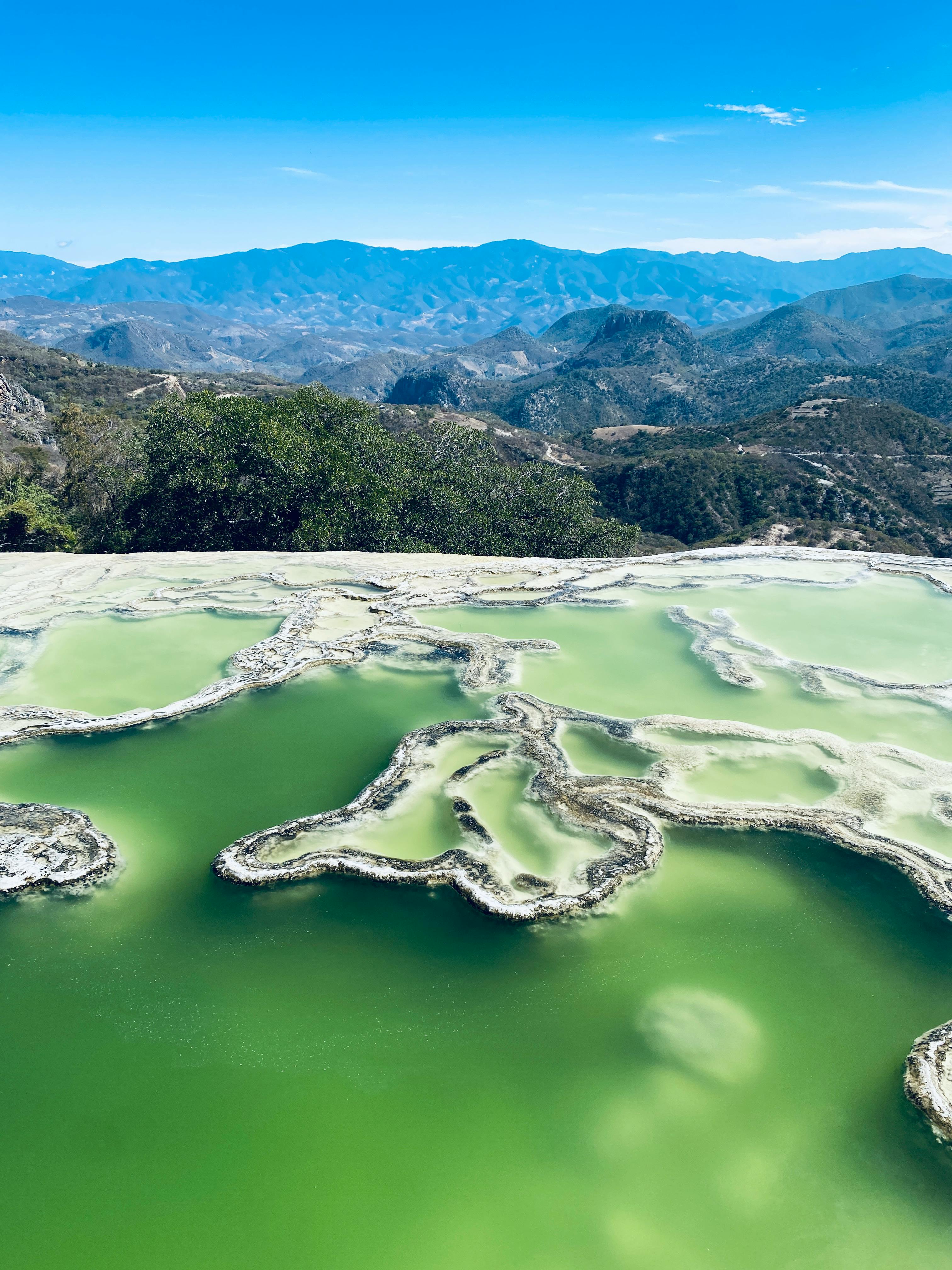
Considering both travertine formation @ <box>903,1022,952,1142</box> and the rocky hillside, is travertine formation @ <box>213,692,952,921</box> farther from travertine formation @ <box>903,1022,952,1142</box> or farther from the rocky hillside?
the rocky hillside

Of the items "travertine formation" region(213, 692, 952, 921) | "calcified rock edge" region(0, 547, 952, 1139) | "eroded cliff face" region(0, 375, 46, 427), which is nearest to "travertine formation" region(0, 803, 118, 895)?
"calcified rock edge" region(0, 547, 952, 1139)

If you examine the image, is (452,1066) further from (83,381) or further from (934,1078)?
(83,381)

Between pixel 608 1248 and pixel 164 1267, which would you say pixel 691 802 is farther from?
pixel 164 1267

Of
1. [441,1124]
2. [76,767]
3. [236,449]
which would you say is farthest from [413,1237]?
[236,449]

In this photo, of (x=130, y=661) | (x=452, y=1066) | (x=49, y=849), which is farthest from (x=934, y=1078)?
(x=130, y=661)

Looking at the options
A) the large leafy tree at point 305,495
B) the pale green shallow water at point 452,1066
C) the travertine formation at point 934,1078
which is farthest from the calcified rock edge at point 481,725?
the large leafy tree at point 305,495
